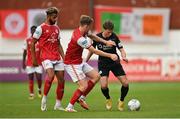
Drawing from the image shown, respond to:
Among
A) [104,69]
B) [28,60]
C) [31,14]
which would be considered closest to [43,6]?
[31,14]

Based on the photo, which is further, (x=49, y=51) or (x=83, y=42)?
(x=49, y=51)

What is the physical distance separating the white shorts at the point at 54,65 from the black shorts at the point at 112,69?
1.14 m

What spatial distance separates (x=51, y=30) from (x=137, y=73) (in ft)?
55.9

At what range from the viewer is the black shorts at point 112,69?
17.2 meters

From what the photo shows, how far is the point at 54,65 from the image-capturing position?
1672cm

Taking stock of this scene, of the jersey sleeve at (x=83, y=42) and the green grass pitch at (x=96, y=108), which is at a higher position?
the jersey sleeve at (x=83, y=42)

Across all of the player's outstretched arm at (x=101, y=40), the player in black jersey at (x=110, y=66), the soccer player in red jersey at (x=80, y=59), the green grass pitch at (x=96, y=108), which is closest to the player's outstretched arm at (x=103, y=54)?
the soccer player in red jersey at (x=80, y=59)

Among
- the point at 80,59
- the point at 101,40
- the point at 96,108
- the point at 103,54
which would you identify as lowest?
the point at 96,108

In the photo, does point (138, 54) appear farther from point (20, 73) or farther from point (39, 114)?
point (39, 114)

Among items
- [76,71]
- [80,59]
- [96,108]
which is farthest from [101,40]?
[96,108]

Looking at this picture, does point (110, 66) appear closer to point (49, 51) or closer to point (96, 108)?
point (96, 108)

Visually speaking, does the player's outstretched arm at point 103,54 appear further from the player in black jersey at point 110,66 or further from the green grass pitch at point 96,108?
the green grass pitch at point 96,108

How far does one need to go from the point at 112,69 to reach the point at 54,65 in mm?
1519

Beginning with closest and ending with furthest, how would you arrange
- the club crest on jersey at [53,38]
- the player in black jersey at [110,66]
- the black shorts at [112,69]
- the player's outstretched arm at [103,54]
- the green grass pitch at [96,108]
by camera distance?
the green grass pitch at [96,108], the player's outstretched arm at [103,54], the club crest on jersey at [53,38], the player in black jersey at [110,66], the black shorts at [112,69]
